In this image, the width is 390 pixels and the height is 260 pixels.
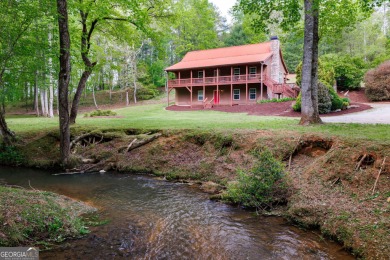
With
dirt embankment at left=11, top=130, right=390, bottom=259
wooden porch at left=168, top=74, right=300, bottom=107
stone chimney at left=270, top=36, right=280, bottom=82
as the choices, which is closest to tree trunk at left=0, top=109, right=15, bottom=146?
dirt embankment at left=11, top=130, right=390, bottom=259

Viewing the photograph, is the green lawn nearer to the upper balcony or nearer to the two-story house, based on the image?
the upper balcony

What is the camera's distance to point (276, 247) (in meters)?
5.11

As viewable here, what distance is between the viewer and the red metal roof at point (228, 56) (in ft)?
99.3

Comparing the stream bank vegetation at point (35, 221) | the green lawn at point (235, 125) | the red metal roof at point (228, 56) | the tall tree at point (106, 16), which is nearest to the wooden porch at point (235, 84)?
the red metal roof at point (228, 56)

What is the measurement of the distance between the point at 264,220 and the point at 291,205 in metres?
0.89

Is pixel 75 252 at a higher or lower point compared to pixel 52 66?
lower

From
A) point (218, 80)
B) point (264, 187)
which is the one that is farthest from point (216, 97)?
point (264, 187)

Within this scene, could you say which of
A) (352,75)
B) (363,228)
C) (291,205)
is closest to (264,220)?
(291,205)

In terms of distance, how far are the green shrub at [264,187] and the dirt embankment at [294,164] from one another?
0.40 m

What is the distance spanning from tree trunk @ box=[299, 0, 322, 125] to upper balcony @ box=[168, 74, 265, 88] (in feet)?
55.9

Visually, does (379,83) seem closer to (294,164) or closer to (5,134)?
(294,164)

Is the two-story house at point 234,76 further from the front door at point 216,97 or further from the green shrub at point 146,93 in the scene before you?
the green shrub at point 146,93

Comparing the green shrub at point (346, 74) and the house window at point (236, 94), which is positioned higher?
the green shrub at point (346, 74)

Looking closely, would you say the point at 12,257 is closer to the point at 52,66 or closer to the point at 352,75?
the point at 52,66
